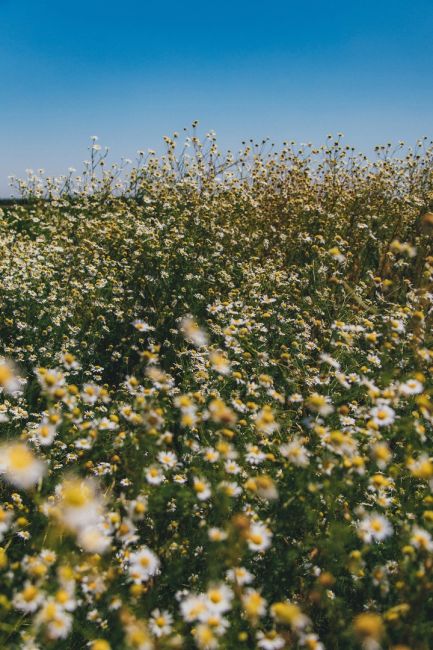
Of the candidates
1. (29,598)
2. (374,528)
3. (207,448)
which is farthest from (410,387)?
(29,598)

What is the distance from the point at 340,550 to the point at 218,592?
17.9 inches

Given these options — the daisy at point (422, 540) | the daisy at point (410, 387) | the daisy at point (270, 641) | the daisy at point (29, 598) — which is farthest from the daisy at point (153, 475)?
the daisy at point (410, 387)

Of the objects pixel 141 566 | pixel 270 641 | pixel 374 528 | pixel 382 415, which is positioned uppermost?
pixel 382 415

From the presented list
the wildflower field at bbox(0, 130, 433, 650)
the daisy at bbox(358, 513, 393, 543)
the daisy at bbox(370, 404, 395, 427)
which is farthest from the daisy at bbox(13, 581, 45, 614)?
the daisy at bbox(370, 404, 395, 427)

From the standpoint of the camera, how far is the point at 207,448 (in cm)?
210

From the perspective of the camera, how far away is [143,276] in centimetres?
479

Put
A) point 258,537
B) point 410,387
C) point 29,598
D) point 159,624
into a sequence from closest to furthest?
point 29,598, point 159,624, point 258,537, point 410,387

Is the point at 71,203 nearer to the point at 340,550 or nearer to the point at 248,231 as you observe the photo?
the point at 248,231

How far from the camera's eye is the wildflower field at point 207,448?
1596mm

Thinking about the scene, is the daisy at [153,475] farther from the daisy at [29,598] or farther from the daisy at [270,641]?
the daisy at [270,641]

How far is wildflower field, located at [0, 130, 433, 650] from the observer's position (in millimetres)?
1596

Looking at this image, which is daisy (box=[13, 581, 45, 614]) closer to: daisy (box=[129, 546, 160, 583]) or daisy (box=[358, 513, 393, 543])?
daisy (box=[129, 546, 160, 583])

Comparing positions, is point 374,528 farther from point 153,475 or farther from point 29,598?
point 29,598

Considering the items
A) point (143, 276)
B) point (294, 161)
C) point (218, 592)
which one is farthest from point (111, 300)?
point (294, 161)
